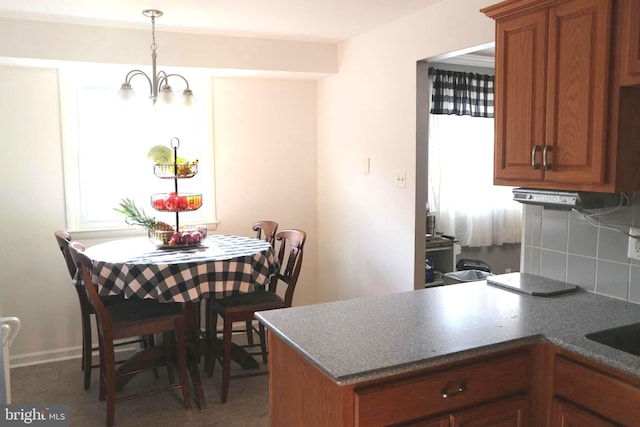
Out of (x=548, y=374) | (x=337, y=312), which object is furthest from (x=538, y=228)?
(x=337, y=312)

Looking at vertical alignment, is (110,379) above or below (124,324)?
below

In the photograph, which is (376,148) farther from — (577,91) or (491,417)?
(491,417)

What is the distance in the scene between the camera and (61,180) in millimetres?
3723

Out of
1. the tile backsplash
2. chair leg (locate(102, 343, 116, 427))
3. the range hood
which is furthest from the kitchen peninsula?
chair leg (locate(102, 343, 116, 427))

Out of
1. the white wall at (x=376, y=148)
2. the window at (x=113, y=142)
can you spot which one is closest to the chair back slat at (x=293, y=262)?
the white wall at (x=376, y=148)

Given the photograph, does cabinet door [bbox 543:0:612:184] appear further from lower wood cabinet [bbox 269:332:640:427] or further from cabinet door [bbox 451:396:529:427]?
cabinet door [bbox 451:396:529:427]

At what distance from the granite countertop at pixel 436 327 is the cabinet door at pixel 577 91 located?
1.68 ft

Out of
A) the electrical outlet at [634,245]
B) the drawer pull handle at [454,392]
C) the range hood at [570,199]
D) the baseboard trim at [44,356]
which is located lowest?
the baseboard trim at [44,356]

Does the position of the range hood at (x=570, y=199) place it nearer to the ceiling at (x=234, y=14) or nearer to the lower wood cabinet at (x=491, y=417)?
the lower wood cabinet at (x=491, y=417)

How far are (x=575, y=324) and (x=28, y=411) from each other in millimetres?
2399

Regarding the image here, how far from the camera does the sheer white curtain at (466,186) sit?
469cm

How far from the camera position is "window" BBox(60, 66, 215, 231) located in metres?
3.75

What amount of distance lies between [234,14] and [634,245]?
2.52m

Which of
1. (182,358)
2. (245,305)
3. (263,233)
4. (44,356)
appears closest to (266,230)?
(263,233)
